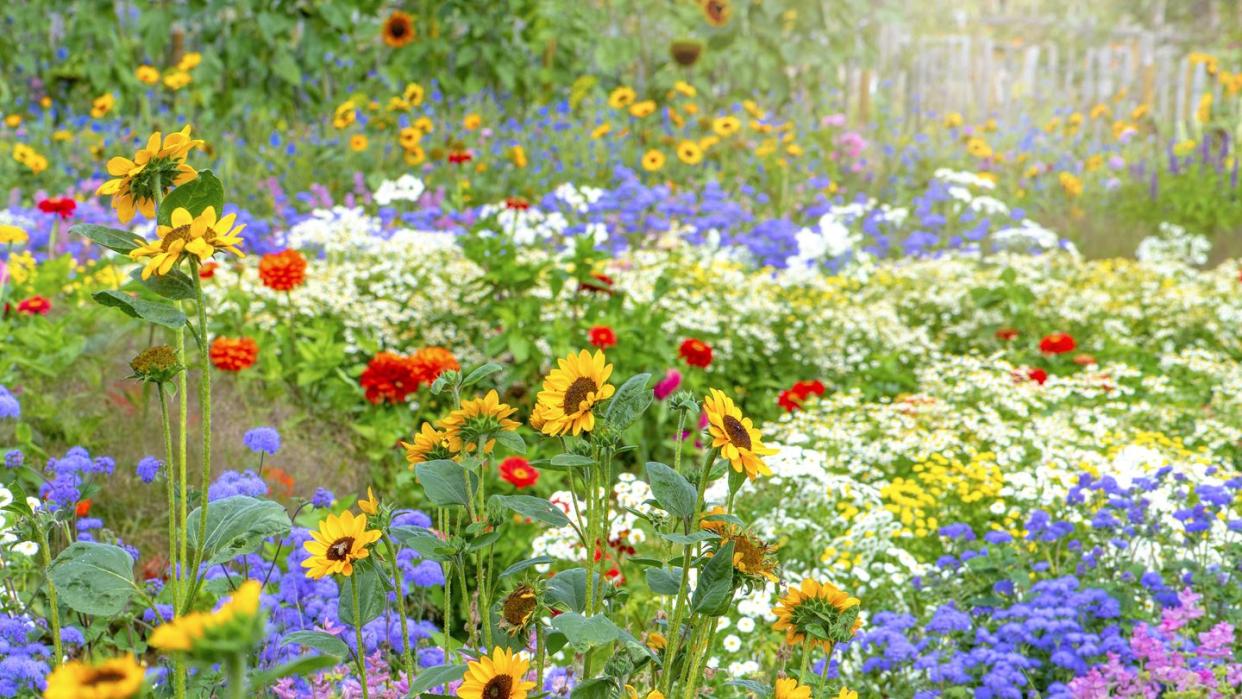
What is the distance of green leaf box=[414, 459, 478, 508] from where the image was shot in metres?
1.51

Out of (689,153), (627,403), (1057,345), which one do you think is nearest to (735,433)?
(627,403)

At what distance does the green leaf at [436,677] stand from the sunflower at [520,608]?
11cm

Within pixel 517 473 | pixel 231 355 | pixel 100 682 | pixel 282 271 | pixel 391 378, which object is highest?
pixel 100 682

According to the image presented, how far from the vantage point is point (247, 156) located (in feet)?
24.1

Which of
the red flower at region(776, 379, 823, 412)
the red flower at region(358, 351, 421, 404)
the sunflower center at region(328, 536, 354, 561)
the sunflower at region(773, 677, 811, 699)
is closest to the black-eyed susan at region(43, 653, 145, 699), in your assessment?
the sunflower center at region(328, 536, 354, 561)

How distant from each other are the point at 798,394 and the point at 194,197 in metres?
3.17

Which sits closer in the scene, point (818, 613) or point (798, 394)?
point (818, 613)

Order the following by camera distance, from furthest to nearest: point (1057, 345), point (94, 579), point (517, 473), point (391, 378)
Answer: point (1057, 345), point (391, 378), point (517, 473), point (94, 579)

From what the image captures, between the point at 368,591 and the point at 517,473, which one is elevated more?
the point at 368,591

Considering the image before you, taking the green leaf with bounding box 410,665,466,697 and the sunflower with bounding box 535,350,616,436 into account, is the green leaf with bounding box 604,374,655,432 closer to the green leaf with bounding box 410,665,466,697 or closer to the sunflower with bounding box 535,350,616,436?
the sunflower with bounding box 535,350,616,436

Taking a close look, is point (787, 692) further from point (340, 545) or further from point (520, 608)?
point (340, 545)

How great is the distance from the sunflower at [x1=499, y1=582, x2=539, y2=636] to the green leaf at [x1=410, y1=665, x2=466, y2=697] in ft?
0.36

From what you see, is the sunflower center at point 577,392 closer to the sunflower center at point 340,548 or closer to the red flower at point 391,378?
the sunflower center at point 340,548

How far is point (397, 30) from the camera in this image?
8.41 meters
